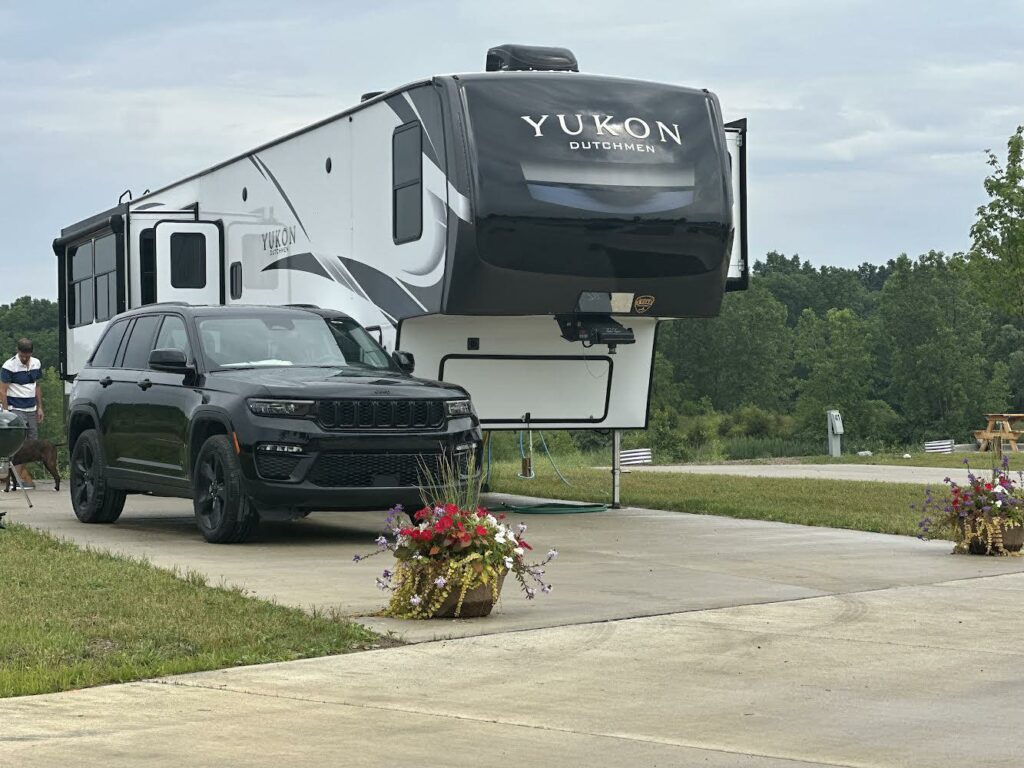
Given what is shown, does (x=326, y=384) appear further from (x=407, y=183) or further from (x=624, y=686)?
(x=624, y=686)

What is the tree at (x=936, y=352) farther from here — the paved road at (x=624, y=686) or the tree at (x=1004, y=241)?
the paved road at (x=624, y=686)

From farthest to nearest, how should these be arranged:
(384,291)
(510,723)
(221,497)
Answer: (384,291), (221,497), (510,723)

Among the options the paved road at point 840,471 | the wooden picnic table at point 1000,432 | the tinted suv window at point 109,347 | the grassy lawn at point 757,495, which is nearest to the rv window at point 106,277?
the tinted suv window at point 109,347

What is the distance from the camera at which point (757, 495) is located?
18.3 metres

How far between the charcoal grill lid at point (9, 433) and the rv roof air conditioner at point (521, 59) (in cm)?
525

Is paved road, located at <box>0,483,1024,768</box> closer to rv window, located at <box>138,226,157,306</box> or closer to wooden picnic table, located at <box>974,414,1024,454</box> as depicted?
rv window, located at <box>138,226,157,306</box>

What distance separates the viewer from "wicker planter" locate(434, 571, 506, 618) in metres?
8.88

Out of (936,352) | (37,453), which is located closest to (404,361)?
(37,453)

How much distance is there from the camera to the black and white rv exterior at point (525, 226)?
1409cm

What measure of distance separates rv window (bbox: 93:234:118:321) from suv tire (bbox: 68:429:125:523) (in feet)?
17.8

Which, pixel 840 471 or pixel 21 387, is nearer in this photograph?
pixel 21 387

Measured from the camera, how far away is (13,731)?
20.1 ft

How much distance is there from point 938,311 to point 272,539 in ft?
274

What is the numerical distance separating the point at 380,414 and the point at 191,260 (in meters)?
7.11
